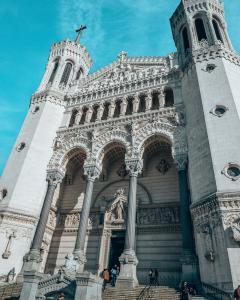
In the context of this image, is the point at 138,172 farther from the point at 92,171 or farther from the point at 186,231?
the point at 186,231

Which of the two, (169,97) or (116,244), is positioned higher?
(169,97)

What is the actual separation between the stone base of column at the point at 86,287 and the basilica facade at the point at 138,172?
0.05 m

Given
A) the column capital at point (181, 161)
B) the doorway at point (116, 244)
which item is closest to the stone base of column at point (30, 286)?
the doorway at point (116, 244)

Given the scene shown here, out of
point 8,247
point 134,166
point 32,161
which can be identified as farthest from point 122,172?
point 8,247

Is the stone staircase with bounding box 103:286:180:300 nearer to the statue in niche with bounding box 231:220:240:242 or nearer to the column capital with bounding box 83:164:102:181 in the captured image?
the statue in niche with bounding box 231:220:240:242

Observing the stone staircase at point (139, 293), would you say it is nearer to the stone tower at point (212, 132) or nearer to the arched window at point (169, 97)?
the stone tower at point (212, 132)

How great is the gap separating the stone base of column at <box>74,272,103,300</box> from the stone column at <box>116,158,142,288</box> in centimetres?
218

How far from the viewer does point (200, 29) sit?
21703mm

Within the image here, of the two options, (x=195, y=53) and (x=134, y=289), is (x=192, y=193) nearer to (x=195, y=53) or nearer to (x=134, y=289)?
(x=134, y=289)

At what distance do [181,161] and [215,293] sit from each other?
23.4ft

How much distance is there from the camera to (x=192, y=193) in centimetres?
1417

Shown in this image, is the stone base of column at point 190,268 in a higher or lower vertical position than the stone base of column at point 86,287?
higher

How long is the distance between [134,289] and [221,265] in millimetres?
3934

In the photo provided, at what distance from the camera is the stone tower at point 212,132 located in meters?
11.3
